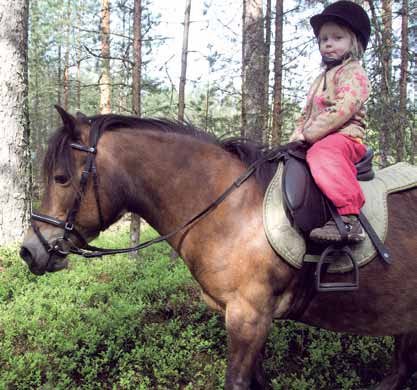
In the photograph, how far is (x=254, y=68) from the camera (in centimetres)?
764

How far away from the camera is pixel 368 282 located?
8.28ft

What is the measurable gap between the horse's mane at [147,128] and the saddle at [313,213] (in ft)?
0.73

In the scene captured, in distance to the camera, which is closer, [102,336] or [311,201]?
[311,201]

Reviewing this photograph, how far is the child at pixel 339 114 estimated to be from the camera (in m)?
2.30

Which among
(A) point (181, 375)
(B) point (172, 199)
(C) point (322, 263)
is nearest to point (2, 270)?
(A) point (181, 375)

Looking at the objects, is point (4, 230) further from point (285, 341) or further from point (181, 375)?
point (285, 341)

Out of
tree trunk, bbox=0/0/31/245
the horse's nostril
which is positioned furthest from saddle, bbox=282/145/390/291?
tree trunk, bbox=0/0/31/245

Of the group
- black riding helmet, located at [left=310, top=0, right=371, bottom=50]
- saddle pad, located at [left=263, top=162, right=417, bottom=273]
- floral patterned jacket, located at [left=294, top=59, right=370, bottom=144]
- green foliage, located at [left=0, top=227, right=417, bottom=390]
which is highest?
black riding helmet, located at [left=310, top=0, right=371, bottom=50]

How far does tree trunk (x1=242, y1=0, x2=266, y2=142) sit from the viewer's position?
297 inches

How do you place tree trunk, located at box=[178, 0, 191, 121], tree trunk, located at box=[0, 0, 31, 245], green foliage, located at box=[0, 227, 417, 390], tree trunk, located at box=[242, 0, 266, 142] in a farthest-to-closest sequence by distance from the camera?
1. tree trunk, located at box=[242, 0, 266, 142]
2. tree trunk, located at box=[178, 0, 191, 121]
3. tree trunk, located at box=[0, 0, 31, 245]
4. green foliage, located at box=[0, 227, 417, 390]

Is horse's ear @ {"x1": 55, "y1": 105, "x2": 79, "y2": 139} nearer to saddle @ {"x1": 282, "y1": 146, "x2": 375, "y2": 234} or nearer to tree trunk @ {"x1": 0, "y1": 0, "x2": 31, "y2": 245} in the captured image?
saddle @ {"x1": 282, "y1": 146, "x2": 375, "y2": 234}

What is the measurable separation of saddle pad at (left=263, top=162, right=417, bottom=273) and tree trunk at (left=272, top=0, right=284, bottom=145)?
450 centimetres

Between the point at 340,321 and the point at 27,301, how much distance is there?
392 centimetres

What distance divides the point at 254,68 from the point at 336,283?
6334 millimetres
